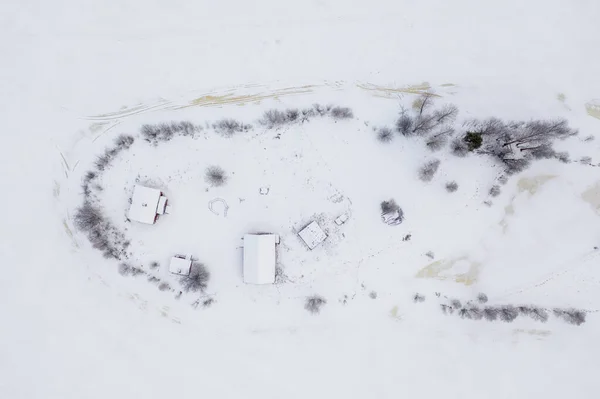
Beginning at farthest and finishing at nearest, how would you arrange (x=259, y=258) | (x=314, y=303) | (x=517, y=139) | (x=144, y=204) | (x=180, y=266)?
(x=314, y=303)
(x=180, y=266)
(x=517, y=139)
(x=144, y=204)
(x=259, y=258)

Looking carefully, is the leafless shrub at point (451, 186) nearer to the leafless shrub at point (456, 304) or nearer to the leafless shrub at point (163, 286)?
the leafless shrub at point (456, 304)

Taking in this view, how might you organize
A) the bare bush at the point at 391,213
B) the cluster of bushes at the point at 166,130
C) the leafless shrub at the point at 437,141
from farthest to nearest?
1. the cluster of bushes at the point at 166,130
2. the bare bush at the point at 391,213
3. the leafless shrub at the point at 437,141

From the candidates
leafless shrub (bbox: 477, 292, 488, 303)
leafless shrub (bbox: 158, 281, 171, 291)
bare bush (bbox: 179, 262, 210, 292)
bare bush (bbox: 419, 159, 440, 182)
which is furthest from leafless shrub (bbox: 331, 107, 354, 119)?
leafless shrub (bbox: 158, 281, 171, 291)

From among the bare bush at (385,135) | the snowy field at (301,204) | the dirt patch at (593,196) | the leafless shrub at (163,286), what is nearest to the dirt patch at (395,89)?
the snowy field at (301,204)

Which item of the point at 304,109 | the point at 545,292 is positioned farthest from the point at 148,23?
the point at 545,292

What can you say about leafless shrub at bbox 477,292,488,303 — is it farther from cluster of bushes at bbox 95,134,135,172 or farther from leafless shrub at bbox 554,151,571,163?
cluster of bushes at bbox 95,134,135,172

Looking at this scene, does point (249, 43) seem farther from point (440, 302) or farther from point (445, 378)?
point (445, 378)

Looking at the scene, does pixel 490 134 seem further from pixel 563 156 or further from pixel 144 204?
pixel 144 204

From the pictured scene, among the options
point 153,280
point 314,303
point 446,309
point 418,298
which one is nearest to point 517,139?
point 446,309
